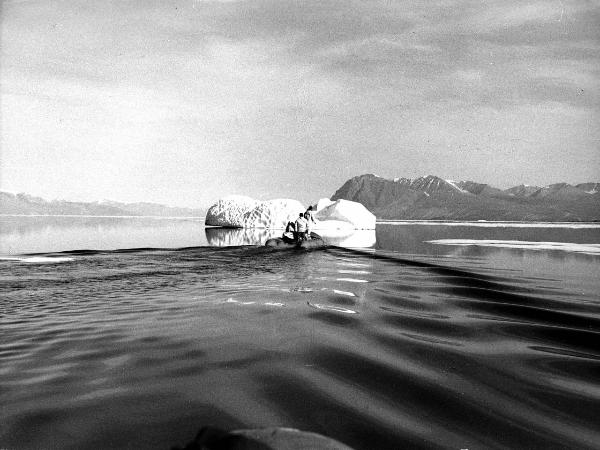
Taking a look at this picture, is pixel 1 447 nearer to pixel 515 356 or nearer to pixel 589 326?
pixel 515 356

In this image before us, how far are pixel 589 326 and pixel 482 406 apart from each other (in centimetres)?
312

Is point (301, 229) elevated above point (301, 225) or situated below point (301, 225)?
below

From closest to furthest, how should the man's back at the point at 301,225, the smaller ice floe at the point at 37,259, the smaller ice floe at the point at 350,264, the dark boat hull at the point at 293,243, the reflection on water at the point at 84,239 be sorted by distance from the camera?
the smaller ice floe at the point at 37,259 < the smaller ice floe at the point at 350,264 < the dark boat hull at the point at 293,243 < the reflection on water at the point at 84,239 < the man's back at the point at 301,225

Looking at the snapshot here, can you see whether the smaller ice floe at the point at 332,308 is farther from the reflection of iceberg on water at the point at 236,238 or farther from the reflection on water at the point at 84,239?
the reflection of iceberg on water at the point at 236,238

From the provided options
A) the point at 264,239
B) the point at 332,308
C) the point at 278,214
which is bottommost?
the point at 264,239

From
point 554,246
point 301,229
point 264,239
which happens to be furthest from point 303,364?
point 264,239

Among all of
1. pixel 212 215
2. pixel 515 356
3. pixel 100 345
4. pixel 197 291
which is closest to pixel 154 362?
pixel 100 345

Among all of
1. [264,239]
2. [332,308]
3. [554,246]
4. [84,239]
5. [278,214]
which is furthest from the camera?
[278,214]

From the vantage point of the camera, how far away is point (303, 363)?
12.4ft

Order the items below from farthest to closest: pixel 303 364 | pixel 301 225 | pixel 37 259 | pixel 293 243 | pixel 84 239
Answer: pixel 84 239 < pixel 301 225 < pixel 293 243 < pixel 37 259 < pixel 303 364

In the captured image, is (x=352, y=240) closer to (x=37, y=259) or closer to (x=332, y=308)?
(x=37, y=259)

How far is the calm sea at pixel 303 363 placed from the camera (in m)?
2.60

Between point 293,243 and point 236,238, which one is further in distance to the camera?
point 236,238

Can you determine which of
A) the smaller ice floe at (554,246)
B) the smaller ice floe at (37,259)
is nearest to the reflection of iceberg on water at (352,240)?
the smaller ice floe at (554,246)
